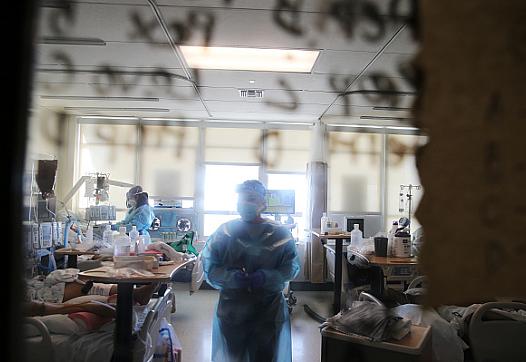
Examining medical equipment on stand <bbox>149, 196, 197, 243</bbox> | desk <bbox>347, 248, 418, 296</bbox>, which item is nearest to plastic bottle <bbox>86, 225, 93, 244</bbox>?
medical equipment on stand <bbox>149, 196, 197, 243</bbox>

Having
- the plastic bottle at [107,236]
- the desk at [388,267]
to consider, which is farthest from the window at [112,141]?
the plastic bottle at [107,236]

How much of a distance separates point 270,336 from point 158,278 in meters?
0.58

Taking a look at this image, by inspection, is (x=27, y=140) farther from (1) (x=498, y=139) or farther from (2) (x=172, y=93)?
(2) (x=172, y=93)

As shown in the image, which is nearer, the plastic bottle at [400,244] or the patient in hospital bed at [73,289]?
the patient in hospital bed at [73,289]

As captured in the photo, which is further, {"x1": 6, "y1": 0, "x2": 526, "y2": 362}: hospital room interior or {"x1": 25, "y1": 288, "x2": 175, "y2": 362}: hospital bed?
{"x1": 25, "y1": 288, "x2": 175, "y2": 362}: hospital bed

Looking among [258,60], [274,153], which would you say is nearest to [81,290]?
[274,153]

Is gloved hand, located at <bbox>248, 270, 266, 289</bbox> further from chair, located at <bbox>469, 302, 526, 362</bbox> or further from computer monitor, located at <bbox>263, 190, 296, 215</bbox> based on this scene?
computer monitor, located at <bbox>263, 190, 296, 215</bbox>

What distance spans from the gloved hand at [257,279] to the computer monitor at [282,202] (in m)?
1.96

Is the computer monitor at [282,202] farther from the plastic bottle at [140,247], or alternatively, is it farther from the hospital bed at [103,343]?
the hospital bed at [103,343]

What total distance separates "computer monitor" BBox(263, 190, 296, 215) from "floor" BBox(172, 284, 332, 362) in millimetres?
1015

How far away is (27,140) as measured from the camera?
1.40ft

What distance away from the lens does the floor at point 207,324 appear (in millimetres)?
2621

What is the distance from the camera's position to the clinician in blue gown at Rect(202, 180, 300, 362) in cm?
157

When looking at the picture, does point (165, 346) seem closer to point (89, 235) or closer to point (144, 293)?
point (144, 293)
